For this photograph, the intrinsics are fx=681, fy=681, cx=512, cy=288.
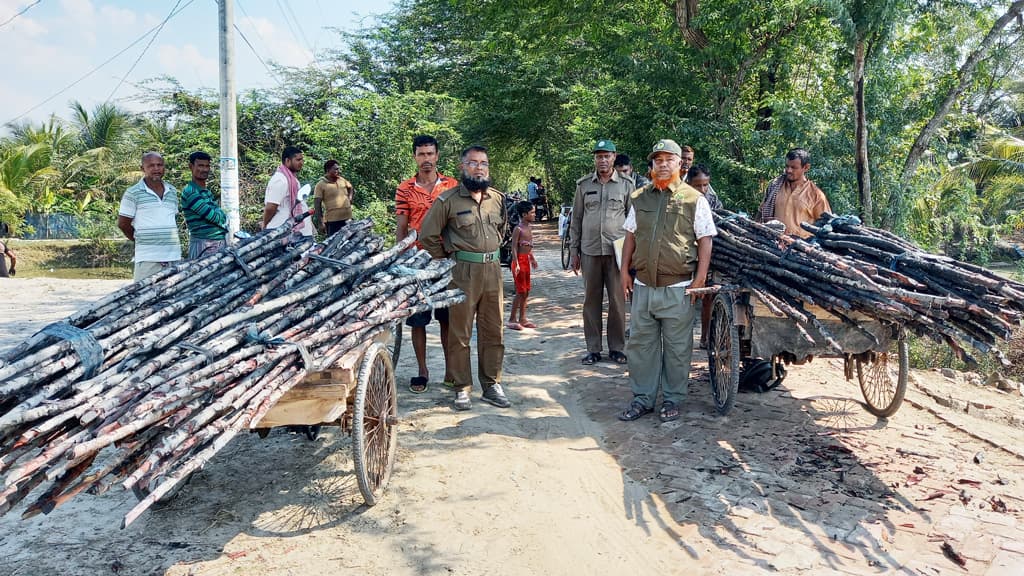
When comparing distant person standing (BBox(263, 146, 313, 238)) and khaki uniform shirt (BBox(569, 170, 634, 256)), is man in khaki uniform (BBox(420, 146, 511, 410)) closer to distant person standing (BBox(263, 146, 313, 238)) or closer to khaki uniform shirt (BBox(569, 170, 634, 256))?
khaki uniform shirt (BBox(569, 170, 634, 256))

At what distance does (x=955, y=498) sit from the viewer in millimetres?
3926

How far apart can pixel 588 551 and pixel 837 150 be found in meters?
A: 7.04

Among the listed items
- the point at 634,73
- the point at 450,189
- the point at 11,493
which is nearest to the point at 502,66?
the point at 634,73

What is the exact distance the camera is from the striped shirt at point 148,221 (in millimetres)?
6035

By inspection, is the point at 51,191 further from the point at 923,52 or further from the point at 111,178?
the point at 923,52

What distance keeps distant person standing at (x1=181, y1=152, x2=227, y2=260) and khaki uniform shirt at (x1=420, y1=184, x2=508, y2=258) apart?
2227mm

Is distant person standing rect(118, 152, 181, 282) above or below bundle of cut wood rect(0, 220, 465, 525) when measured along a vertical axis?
above

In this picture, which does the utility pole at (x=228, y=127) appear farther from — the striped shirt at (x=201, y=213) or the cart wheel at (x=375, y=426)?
the cart wheel at (x=375, y=426)

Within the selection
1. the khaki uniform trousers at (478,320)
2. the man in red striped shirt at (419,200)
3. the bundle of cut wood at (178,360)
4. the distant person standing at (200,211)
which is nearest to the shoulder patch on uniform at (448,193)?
the man in red striped shirt at (419,200)

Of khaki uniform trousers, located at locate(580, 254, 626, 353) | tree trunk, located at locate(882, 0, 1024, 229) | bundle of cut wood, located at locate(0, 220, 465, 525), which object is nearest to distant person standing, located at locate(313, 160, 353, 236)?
khaki uniform trousers, located at locate(580, 254, 626, 353)

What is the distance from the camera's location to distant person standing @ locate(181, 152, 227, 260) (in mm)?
6344

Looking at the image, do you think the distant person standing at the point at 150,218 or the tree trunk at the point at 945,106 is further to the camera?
the tree trunk at the point at 945,106

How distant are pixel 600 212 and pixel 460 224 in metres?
1.97

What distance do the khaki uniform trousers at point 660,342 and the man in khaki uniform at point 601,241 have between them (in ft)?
4.80
